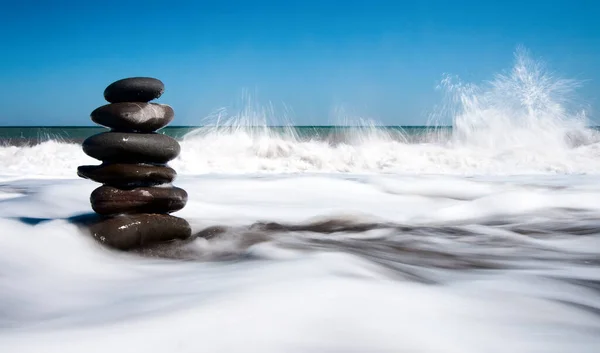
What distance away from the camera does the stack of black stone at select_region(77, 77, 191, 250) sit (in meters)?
3.13

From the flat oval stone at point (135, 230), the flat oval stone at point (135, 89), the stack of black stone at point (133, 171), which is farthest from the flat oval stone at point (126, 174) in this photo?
the flat oval stone at point (135, 89)

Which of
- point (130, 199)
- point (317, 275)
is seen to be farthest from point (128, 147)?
point (317, 275)

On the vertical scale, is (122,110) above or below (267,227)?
above

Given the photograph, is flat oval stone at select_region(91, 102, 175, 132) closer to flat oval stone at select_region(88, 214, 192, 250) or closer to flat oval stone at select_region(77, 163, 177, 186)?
flat oval stone at select_region(77, 163, 177, 186)

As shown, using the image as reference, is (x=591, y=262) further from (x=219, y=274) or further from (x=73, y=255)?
(x=73, y=255)

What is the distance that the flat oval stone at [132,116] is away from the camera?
3.25 meters

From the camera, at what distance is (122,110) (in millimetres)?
3250

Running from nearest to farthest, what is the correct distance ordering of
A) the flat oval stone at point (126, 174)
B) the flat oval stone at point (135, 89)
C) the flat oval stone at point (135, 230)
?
the flat oval stone at point (135, 230)
the flat oval stone at point (126, 174)
the flat oval stone at point (135, 89)

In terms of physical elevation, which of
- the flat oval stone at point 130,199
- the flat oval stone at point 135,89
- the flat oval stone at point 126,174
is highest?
the flat oval stone at point 135,89

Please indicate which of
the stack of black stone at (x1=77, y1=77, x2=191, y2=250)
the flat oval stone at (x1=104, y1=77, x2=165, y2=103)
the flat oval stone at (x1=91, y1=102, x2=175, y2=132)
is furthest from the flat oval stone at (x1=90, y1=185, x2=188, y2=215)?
the flat oval stone at (x1=104, y1=77, x2=165, y2=103)

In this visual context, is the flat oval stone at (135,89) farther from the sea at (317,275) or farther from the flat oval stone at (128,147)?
the sea at (317,275)

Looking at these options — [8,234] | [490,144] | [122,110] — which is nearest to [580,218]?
[122,110]

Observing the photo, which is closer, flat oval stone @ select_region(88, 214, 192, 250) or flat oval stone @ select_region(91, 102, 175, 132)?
flat oval stone @ select_region(88, 214, 192, 250)

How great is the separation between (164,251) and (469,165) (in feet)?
27.2
